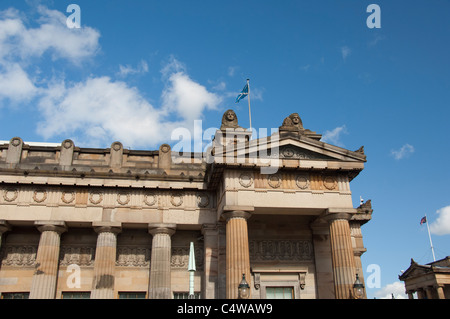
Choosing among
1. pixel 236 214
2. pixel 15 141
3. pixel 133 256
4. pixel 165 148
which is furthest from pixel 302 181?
pixel 15 141

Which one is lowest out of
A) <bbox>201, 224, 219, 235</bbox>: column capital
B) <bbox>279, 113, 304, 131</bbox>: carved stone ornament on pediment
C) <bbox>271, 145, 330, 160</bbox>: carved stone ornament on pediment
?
<bbox>201, 224, 219, 235</bbox>: column capital

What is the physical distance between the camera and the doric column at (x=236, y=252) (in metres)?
24.0

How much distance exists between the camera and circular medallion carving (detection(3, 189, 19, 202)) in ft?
91.5

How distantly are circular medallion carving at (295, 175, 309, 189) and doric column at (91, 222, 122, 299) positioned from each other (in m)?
11.9

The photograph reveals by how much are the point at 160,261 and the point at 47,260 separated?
275 inches

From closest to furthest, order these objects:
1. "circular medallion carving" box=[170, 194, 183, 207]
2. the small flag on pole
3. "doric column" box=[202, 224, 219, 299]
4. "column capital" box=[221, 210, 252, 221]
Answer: "column capital" box=[221, 210, 252, 221]
"doric column" box=[202, 224, 219, 299]
"circular medallion carving" box=[170, 194, 183, 207]
the small flag on pole

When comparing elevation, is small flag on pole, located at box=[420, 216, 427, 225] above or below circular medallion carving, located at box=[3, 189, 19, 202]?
above

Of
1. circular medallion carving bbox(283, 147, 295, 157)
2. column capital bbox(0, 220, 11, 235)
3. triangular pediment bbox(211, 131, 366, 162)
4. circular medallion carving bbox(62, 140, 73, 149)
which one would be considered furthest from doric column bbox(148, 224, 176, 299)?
column capital bbox(0, 220, 11, 235)

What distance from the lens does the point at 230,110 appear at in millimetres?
31359

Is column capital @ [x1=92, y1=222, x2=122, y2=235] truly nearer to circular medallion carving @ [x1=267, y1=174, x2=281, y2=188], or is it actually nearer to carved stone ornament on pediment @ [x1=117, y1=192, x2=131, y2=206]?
carved stone ornament on pediment @ [x1=117, y1=192, x2=131, y2=206]

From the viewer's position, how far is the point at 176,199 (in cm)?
2942

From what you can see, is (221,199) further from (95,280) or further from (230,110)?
(95,280)

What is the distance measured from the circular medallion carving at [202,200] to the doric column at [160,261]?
2.39 m
